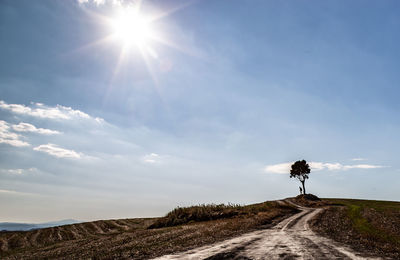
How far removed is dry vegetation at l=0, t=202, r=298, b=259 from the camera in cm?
1788

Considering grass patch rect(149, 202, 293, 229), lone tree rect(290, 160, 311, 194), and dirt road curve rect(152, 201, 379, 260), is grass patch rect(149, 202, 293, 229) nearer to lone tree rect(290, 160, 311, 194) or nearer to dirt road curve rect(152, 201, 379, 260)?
dirt road curve rect(152, 201, 379, 260)

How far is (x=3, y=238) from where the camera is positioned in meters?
33.2

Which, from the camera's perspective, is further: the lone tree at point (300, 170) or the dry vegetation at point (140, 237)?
the lone tree at point (300, 170)

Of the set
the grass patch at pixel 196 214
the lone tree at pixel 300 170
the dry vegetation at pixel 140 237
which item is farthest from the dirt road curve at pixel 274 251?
the lone tree at pixel 300 170

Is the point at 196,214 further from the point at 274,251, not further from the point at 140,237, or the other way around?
the point at 274,251

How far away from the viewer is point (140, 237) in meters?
23.2

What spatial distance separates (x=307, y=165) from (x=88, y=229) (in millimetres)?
83722

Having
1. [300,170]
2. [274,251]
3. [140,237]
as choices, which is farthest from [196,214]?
[300,170]

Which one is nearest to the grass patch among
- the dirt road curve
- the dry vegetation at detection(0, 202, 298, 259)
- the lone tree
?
the dry vegetation at detection(0, 202, 298, 259)

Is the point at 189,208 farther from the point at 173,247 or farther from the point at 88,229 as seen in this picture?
the point at 173,247

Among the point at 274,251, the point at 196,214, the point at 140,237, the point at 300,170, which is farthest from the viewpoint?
the point at 300,170

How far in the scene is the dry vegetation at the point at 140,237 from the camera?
704 inches

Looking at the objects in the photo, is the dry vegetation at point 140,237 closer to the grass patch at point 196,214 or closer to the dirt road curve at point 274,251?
the grass patch at point 196,214

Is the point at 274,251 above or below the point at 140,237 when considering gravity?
above
